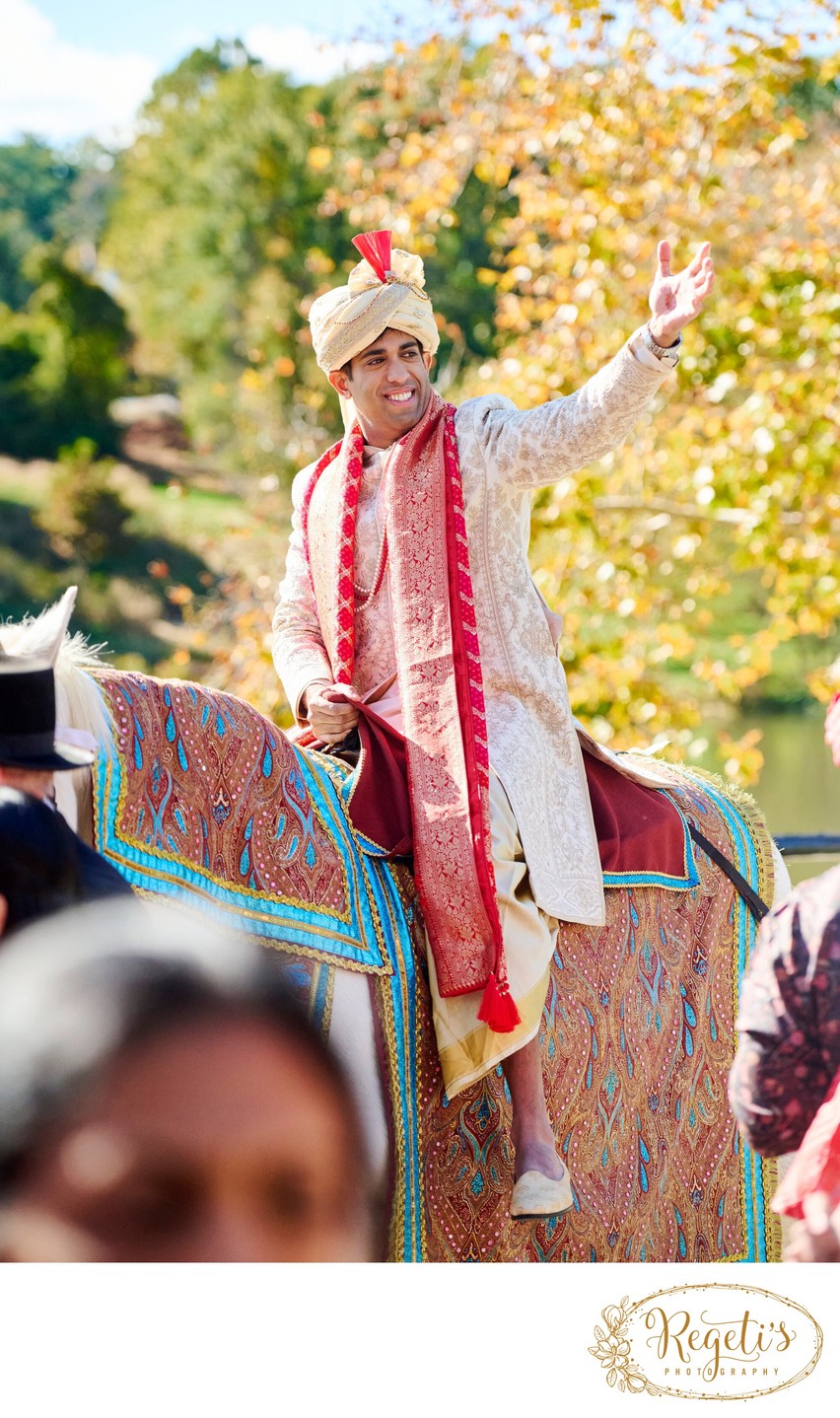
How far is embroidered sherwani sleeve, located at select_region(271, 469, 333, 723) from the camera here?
2410 mm

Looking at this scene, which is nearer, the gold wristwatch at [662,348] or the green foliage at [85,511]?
the gold wristwatch at [662,348]

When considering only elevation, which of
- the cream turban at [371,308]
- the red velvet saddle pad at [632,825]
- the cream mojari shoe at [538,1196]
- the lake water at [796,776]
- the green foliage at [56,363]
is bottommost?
the cream mojari shoe at [538,1196]

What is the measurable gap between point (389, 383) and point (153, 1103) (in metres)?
1.25

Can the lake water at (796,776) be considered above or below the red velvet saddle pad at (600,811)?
above

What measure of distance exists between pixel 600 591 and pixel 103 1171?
433 cm

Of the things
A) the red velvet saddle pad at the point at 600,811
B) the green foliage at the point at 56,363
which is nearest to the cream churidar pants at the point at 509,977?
the red velvet saddle pad at the point at 600,811

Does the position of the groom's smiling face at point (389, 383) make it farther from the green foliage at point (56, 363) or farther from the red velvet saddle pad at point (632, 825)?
the green foliage at point (56, 363)

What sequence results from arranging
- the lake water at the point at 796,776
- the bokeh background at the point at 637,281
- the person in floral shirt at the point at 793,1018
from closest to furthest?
the person in floral shirt at the point at 793,1018 < the bokeh background at the point at 637,281 < the lake water at the point at 796,776

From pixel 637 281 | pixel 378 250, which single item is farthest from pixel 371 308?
pixel 637 281

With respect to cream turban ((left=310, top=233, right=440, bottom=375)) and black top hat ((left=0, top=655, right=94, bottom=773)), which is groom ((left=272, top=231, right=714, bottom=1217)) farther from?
black top hat ((left=0, top=655, right=94, bottom=773))

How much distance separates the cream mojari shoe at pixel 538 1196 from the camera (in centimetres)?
216

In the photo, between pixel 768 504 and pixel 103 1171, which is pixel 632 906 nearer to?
pixel 103 1171
